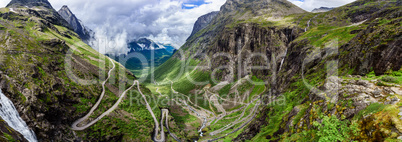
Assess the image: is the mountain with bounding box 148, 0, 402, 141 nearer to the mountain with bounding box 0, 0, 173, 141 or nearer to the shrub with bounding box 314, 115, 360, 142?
the shrub with bounding box 314, 115, 360, 142

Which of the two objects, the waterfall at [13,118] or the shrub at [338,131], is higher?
the shrub at [338,131]

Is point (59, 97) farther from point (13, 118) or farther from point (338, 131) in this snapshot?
point (338, 131)

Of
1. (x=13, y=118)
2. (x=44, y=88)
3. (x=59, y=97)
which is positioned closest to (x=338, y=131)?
(x=13, y=118)

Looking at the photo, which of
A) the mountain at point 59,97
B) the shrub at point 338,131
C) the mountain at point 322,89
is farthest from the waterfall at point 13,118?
the shrub at point 338,131

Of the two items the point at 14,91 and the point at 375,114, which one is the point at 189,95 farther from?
the point at 375,114

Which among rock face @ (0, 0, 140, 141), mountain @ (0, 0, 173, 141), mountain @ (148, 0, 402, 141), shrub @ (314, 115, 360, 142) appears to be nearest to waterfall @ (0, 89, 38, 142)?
mountain @ (0, 0, 173, 141)

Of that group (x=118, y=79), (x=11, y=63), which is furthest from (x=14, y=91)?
(x=118, y=79)

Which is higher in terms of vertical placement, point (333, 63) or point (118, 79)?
point (333, 63)

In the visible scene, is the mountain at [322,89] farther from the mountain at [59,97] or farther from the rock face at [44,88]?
the rock face at [44,88]
